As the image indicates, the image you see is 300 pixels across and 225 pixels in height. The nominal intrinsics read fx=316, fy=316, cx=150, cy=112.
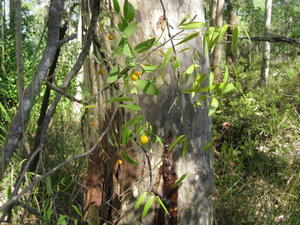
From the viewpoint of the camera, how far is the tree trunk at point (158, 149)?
128cm

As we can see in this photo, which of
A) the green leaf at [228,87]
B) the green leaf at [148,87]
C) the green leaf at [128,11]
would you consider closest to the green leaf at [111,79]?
the green leaf at [148,87]

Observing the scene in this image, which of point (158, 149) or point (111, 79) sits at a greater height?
point (111, 79)

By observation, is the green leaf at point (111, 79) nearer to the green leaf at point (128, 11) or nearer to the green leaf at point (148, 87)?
the green leaf at point (148, 87)

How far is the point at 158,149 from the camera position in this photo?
4.37 ft

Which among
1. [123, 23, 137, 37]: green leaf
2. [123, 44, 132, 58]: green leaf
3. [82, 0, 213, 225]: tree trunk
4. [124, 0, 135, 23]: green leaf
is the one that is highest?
[124, 0, 135, 23]: green leaf

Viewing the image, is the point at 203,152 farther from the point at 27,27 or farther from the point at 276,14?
the point at 276,14

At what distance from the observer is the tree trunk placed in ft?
4.20

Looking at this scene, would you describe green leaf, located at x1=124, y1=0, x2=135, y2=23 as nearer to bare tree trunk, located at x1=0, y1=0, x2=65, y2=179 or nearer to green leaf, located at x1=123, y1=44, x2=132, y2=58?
green leaf, located at x1=123, y1=44, x2=132, y2=58

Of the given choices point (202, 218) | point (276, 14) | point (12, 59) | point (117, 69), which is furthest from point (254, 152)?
point (276, 14)

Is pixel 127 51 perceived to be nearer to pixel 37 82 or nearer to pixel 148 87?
pixel 148 87

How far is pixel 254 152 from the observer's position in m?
3.82

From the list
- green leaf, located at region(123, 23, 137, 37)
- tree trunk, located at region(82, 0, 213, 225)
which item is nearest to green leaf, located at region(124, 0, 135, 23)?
green leaf, located at region(123, 23, 137, 37)

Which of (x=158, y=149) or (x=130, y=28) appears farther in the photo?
(x=158, y=149)

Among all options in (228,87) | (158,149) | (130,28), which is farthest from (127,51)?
(158,149)
